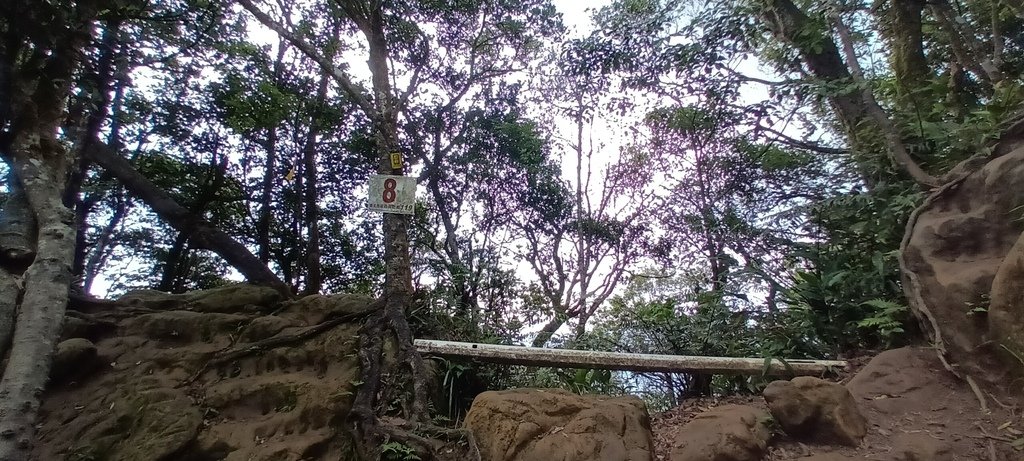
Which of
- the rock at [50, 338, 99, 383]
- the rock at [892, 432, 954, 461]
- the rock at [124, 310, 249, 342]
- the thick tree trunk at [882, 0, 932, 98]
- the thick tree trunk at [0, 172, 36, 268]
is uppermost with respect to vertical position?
the thick tree trunk at [882, 0, 932, 98]

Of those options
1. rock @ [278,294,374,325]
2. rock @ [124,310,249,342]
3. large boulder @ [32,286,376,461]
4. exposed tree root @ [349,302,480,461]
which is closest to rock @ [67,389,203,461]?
large boulder @ [32,286,376,461]

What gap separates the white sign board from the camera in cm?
485

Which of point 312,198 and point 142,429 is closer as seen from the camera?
point 142,429

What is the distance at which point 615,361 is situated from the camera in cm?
439

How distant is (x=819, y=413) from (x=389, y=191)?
13.8ft

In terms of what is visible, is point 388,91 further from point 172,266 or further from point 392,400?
point 172,266

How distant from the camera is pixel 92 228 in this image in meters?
9.62

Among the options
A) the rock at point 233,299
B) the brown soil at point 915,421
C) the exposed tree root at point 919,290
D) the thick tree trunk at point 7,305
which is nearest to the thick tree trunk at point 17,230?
the thick tree trunk at point 7,305

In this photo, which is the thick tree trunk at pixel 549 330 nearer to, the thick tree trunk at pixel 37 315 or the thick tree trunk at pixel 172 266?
the thick tree trunk at pixel 37 315

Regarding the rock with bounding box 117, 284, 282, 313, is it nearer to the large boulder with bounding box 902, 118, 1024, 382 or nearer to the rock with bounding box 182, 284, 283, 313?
the rock with bounding box 182, 284, 283, 313

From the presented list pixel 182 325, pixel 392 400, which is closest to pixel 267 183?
pixel 182 325

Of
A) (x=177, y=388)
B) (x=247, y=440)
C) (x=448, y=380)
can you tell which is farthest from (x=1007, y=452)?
(x=177, y=388)

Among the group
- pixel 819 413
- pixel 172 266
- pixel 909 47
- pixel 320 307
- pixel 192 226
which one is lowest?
pixel 819 413

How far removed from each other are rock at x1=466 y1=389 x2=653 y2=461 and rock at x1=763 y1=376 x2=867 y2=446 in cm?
106
